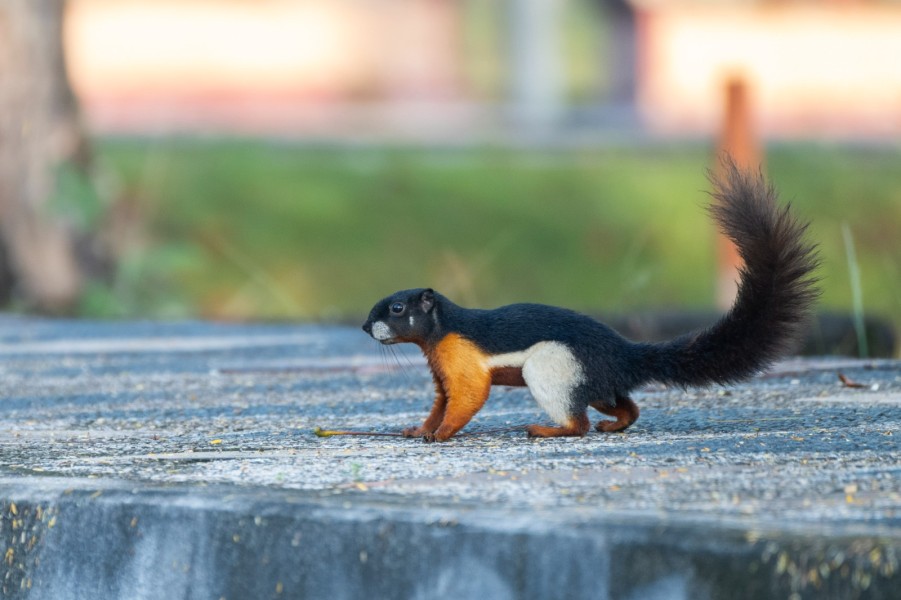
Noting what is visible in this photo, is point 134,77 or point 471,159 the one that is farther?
point 134,77

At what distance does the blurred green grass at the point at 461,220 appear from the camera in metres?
11.6

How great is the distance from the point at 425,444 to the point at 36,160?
6771mm

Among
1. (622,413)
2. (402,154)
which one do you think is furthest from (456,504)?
(402,154)

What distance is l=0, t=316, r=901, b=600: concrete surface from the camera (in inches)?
90.6

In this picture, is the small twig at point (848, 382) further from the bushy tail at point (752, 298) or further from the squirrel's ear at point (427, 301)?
the squirrel's ear at point (427, 301)

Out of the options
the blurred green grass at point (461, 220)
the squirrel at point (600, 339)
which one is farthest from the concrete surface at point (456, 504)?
the blurred green grass at point (461, 220)

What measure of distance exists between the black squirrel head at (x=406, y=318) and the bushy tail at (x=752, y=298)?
1.67ft

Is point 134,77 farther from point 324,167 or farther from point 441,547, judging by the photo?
point 441,547

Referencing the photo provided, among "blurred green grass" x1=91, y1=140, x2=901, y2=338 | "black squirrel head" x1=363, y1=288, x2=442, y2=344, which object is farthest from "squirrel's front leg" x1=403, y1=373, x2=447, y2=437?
"blurred green grass" x1=91, y1=140, x2=901, y2=338

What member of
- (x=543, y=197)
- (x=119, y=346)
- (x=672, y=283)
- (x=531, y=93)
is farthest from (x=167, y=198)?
(x=531, y=93)

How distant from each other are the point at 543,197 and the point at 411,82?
35.6ft

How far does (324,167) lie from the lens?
47.4 ft

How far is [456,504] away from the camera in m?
2.58

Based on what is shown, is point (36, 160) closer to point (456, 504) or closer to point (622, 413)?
point (622, 413)
